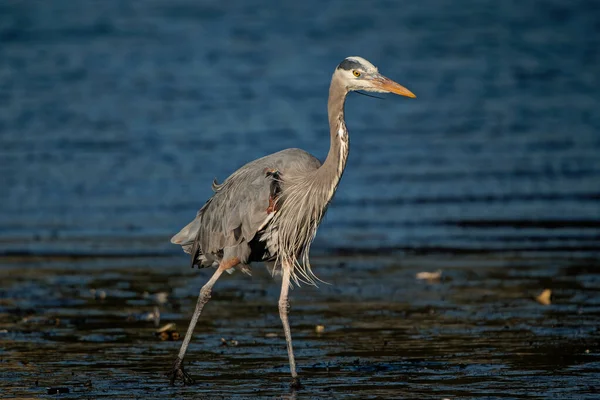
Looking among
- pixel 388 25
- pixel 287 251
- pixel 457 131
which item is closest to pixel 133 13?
pixel 388 25

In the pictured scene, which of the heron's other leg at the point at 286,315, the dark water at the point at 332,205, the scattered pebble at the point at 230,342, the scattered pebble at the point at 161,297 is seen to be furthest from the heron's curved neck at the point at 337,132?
the scattered pebble at the point at 161,297

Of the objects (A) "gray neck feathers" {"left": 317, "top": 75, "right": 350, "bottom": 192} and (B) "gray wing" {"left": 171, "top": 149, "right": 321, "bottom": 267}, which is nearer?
(A) "gray neck feathers" {"left": 317, "top": 75, "right": 350, "bottom": 192}

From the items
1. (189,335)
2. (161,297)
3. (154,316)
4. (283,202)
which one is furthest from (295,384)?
(161,297)

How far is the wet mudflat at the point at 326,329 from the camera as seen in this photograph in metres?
7.94

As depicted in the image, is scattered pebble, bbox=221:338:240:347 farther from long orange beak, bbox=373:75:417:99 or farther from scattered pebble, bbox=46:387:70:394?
long orange beak, bbox=373:75:417:99

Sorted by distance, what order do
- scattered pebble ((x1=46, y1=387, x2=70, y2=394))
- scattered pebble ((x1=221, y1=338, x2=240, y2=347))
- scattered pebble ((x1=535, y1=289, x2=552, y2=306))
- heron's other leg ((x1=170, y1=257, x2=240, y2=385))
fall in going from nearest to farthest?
scattered pebble ((x1=46, y1=387, x2=70, y2=394))
heron's other leg ((x1=170, y1=257, x2=240, y2=385))
scattered pebble ((x1=221, y1=338, x2=240, y2=347))
scattered pebble ((x1=535, y1=289, x2=552, y2=306))

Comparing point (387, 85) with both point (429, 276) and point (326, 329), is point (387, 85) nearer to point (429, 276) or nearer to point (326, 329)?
point (326, 329)

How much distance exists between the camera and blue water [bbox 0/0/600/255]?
561 inches

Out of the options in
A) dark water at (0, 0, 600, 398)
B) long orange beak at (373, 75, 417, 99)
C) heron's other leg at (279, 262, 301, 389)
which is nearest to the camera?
heron's other leg at (279, 262, 301, 389)

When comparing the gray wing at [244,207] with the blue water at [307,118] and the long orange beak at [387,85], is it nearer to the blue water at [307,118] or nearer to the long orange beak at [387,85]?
the long orange beak at [387,85]

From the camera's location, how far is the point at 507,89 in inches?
A: 921

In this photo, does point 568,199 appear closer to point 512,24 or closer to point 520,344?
point 520,344

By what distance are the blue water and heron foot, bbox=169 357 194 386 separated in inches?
191

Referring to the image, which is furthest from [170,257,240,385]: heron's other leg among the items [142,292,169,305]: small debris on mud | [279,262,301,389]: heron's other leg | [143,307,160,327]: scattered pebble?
[142,292,169,305]: small debris on mud
